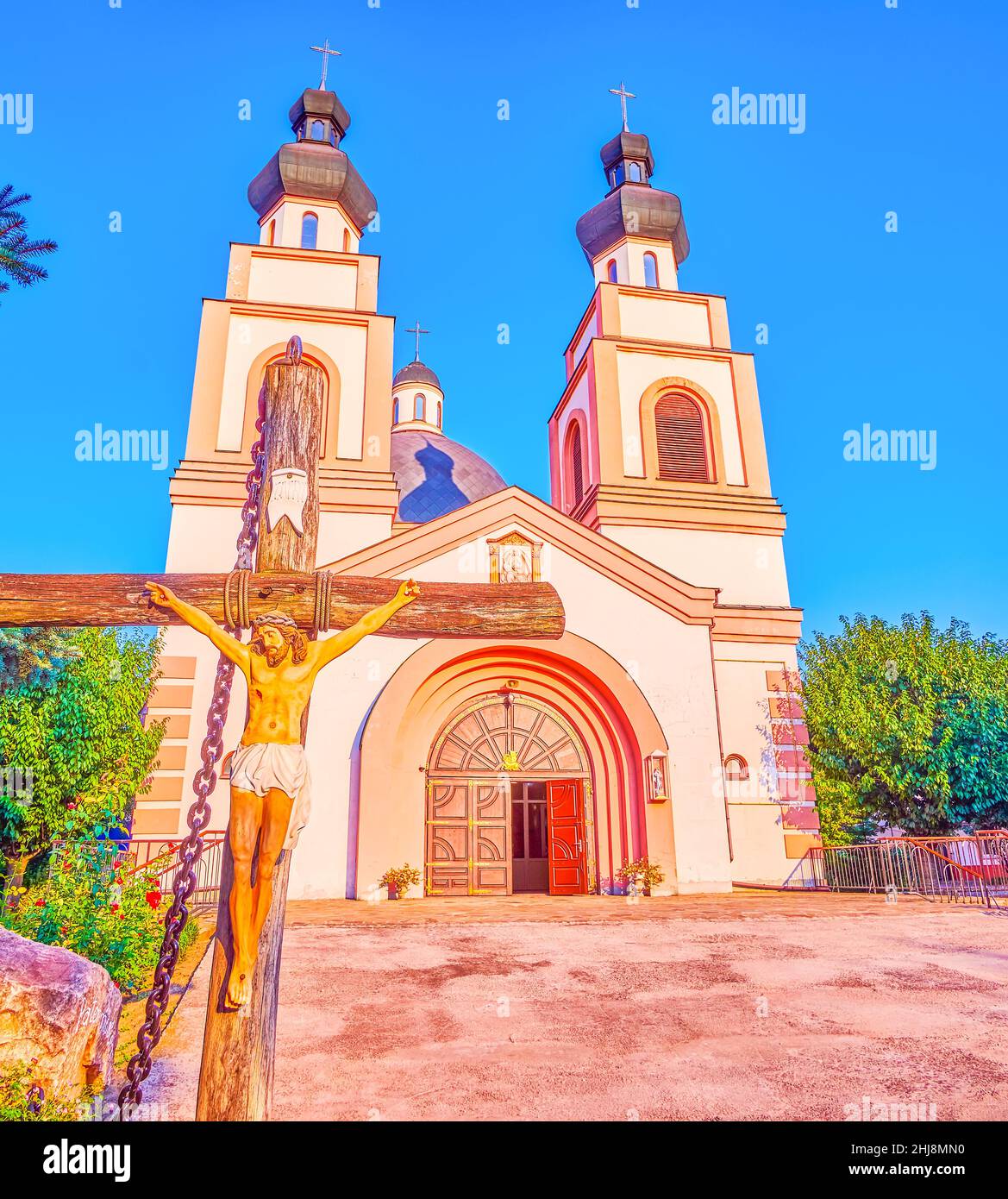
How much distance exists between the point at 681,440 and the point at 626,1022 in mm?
17599

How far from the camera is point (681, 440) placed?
21.2m

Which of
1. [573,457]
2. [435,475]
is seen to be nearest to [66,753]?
[573,457]

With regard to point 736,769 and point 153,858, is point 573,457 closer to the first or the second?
point 736,769

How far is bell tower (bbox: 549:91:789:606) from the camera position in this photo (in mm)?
19641

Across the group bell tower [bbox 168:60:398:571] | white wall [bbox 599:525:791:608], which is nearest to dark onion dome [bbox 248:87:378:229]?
bell tower [bbox 168:60:398:571]

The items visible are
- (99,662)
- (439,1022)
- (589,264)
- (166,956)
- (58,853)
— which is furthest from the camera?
(589,264)

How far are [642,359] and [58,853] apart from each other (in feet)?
59.6

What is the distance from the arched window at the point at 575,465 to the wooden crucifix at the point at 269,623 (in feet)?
57.8

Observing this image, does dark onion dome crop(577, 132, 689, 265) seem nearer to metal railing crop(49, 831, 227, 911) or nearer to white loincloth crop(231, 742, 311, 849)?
metal railing crop(49, 831, 227, 911)

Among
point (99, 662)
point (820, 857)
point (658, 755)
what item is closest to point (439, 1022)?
point (658, 755)

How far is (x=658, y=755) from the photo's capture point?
1457 centimetres

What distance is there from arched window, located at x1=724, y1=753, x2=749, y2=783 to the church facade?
3 cm

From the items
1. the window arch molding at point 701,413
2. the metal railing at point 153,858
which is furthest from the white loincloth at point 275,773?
the window arch molding at point 701,413
